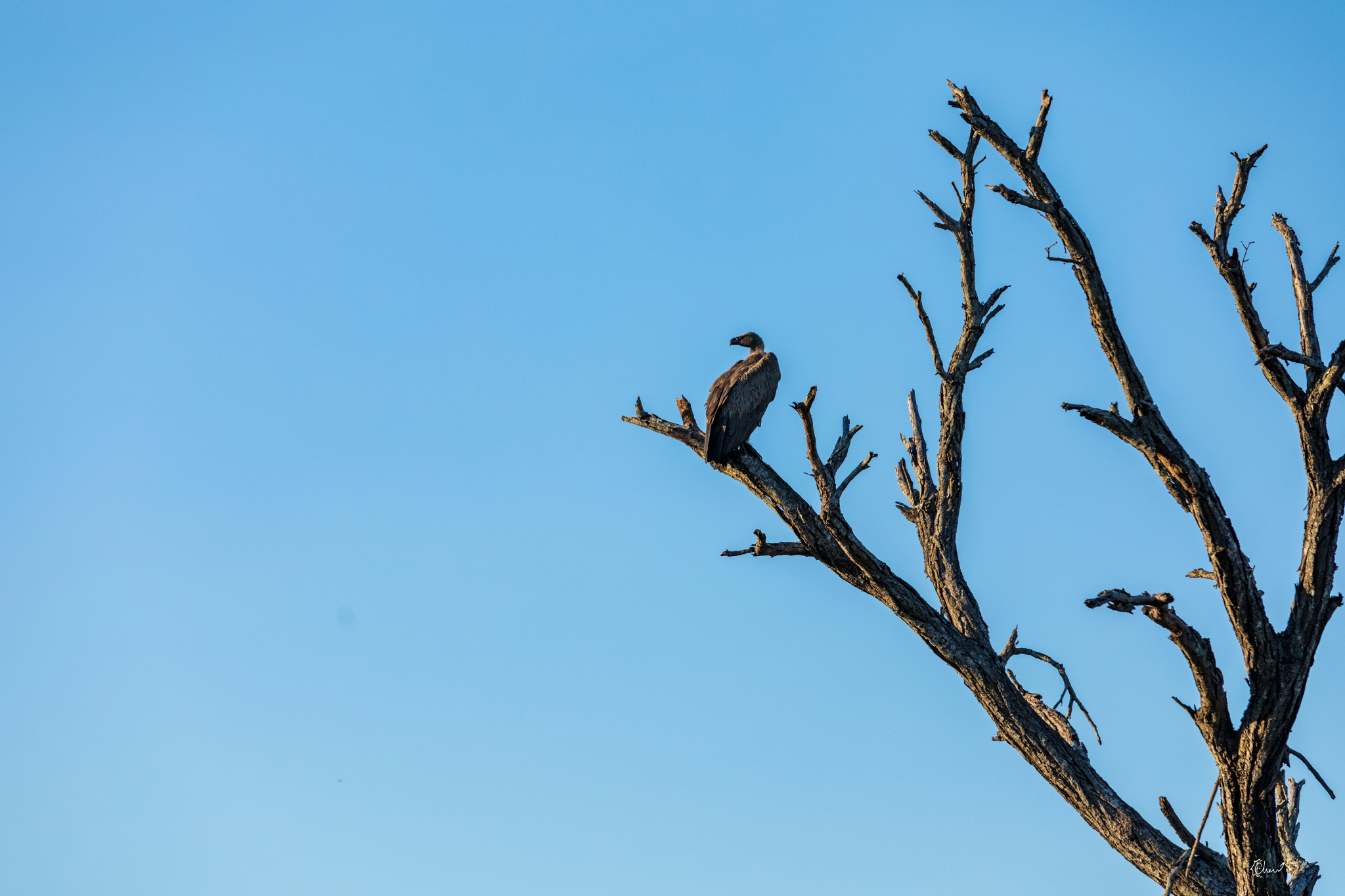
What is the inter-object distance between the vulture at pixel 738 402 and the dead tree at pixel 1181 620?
1199 millimetres

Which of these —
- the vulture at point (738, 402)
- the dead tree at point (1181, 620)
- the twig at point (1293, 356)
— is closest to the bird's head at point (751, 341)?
the vulture at point (738, 402)

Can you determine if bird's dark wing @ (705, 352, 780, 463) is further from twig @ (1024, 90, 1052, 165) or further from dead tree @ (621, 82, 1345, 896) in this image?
twig @ (1024, 90, 1052, 165)

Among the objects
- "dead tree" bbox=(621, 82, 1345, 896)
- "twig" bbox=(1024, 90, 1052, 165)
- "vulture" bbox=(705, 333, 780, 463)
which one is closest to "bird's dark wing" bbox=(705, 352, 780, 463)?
"vulture" bbox=(705, 333, 780, 463)

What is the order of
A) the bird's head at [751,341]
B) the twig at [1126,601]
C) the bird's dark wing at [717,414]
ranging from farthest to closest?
the bird's head at [751,341] < the bird's dark wing at [717,414] < the twig at [1126,601]

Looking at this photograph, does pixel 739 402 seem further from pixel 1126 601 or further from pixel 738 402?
pixel 1126 601

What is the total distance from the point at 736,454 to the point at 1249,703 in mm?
3802

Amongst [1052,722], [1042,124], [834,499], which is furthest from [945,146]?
[1052,722]

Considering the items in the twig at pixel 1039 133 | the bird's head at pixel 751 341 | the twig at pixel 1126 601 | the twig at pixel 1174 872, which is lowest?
the twig at pixel 1174 872

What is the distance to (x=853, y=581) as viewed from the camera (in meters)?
7.89

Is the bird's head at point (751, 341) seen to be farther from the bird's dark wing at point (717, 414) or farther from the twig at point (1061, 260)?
the twig at point (1061, 260)

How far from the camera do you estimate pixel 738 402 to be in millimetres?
10398

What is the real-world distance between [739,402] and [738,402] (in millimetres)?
25

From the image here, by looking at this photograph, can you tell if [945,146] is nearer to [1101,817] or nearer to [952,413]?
[952,413]

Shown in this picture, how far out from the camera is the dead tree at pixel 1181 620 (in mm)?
7090
